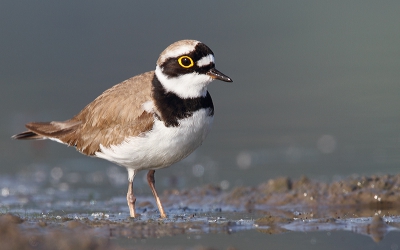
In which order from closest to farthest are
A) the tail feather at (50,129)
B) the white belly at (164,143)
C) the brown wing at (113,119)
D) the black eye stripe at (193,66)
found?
1. the white belly at (164,143)
2. the black eye stripe at (193,66)
3. the brown wing at (113,119)
4. the tail feather at (50,129)

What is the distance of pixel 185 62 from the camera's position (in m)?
7.91

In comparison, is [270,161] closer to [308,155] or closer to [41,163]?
[308,155]

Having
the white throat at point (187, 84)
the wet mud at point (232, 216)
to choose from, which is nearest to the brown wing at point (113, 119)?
the white throat at point (187, 84)

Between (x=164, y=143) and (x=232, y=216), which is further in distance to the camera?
(x=232, y=216)

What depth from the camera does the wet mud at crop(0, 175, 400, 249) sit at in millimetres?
A: 6473

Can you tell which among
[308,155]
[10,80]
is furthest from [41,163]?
[10,80]

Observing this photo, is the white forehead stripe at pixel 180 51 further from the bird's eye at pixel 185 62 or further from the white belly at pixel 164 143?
the white belly at pixel 164 143

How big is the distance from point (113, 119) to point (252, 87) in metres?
12.7

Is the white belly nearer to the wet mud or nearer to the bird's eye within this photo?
the bird's eye

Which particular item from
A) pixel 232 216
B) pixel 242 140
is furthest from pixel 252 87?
pixel 232 216

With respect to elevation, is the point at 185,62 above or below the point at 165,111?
above

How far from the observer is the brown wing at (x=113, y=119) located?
26.2 ft

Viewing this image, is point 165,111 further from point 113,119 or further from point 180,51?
point 113,119

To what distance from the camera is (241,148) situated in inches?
543
